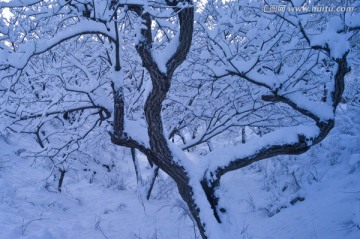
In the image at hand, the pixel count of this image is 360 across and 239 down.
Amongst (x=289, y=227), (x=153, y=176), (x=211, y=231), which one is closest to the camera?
(x=211, y=231)

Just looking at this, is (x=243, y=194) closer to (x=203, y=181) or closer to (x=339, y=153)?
(x=339, y=153)

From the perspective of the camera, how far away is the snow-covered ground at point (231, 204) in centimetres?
494

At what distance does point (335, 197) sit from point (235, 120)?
2523 millimetres

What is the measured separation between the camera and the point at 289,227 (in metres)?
5.25

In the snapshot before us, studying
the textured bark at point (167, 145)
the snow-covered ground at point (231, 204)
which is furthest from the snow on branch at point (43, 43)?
the snow-covered ground at point (231, 204)

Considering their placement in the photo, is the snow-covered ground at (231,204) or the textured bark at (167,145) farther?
the snow-covered ground at (231,204)

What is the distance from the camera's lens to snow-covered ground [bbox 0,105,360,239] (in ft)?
16.2

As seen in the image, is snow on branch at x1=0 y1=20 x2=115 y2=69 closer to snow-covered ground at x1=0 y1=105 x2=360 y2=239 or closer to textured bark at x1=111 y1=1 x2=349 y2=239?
textured bark at x1=111 y1=1 x2=349 y2=239

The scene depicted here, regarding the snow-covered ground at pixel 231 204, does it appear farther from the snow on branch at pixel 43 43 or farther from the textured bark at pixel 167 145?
the snow on branch at pixel 43 43

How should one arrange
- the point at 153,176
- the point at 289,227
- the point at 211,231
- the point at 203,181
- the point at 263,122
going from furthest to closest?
the point at 153,176
the point at 263,122
the point at 289,227
the point at 203,181
the point at 211,231

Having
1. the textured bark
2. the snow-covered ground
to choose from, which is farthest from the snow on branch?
the snow-covered ground

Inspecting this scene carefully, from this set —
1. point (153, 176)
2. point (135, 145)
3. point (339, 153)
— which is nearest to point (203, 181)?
point (135, 145)

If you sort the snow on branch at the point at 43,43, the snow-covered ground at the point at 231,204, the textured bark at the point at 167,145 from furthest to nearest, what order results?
1. the snow-covered ground at the point at 231,204
2. the textured bark at the point at 167,145
3. the snow on branch at the point at 43,43

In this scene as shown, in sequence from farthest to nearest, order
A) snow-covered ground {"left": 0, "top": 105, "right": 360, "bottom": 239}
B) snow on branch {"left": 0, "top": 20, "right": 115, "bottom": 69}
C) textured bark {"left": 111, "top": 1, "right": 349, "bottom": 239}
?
snow-covered ground {"left": 0, "top": 105, "right": 360, "bottom": 239}, textured bark {"left": 111, "top": 1, "right": 349, "bottom": 239}, snow on branch {"left": 0, "top": 20, "right": 115, "bottom": 69}
